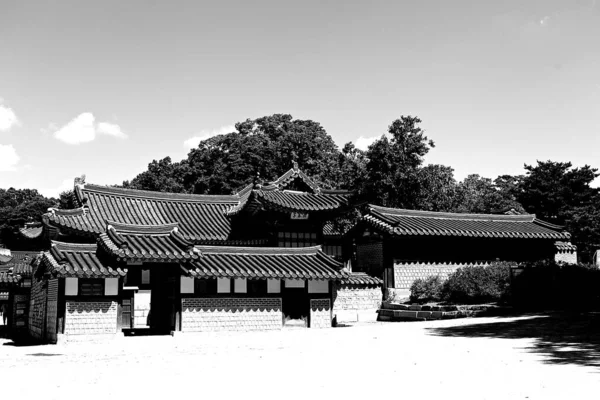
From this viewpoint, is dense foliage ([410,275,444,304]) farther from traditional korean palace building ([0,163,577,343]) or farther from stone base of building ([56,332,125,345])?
stone base of building ([56,332,125,345])

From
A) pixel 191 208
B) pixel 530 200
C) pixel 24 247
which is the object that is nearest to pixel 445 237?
pixel 191 208

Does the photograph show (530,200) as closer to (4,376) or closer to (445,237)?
(445,237)

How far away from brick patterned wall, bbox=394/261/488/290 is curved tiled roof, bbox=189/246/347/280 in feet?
21.9

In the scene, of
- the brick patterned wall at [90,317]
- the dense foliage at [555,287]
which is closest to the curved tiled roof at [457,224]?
the dense foliage at [555,287]

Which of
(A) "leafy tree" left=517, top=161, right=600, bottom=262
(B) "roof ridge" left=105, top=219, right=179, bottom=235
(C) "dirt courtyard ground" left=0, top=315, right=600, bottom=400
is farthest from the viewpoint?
(A) "leafy tree" left=517, top=161, right=600, bottom=262

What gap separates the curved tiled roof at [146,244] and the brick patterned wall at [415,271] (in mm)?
13214

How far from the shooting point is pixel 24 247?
6619cm

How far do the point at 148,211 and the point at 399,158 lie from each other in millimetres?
19616

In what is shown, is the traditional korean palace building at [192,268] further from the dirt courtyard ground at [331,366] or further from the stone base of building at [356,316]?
the dirt courtyard ground at [331,366]

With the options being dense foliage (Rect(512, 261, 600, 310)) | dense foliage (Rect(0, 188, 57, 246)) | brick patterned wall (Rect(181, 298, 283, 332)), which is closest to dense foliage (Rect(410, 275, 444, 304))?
dense foliage (Rect(512, 261, 600, 310))

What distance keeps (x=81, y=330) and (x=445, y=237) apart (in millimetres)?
20539

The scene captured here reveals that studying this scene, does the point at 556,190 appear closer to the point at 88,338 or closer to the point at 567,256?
the point at 567,256

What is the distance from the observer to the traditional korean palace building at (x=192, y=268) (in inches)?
850

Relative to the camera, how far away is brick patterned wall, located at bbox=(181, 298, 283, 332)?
23016 millimetres
